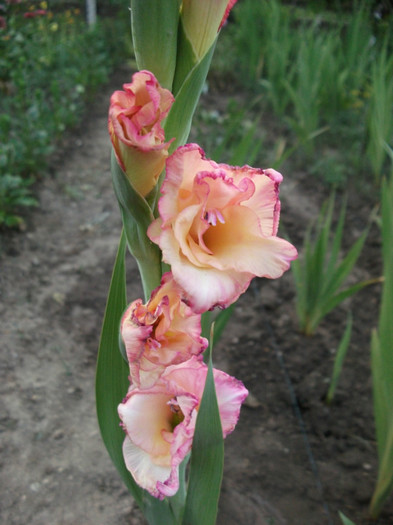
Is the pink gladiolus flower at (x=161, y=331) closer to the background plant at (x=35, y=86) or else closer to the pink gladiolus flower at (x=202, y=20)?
the pink gladiolus flower at (x=202, y=20)

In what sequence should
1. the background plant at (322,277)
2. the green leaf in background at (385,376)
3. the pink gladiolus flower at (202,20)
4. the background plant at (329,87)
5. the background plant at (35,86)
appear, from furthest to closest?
the background plant at (329,87)
the background plant at (35,86)
the background plant at (322,277)
the green leaf in background at (385,376)
the pink gladiolus flower at (202,20)

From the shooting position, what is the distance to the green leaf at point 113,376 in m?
0.83

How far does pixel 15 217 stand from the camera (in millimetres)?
2342

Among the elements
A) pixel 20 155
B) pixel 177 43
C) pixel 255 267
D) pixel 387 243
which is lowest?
pixel 20 155

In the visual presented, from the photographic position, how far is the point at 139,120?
548 mm

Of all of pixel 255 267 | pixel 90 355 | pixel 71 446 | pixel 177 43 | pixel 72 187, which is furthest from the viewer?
pixel 72 187

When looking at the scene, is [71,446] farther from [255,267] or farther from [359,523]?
[255,267]

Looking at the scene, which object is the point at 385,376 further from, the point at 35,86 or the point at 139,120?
the point at 35,86

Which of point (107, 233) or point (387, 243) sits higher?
point (387, 243)

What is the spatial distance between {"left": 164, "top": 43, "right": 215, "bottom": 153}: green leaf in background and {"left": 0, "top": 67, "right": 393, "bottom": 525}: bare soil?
1004 millimetres

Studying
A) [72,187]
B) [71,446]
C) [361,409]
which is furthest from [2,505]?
[72,187]

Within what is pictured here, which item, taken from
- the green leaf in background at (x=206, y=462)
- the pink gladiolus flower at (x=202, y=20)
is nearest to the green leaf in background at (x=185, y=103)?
the pink gladiolus flower at (x=202, y=20)

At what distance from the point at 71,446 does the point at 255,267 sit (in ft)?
3.88

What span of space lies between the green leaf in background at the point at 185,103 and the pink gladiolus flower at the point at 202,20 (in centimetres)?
1
